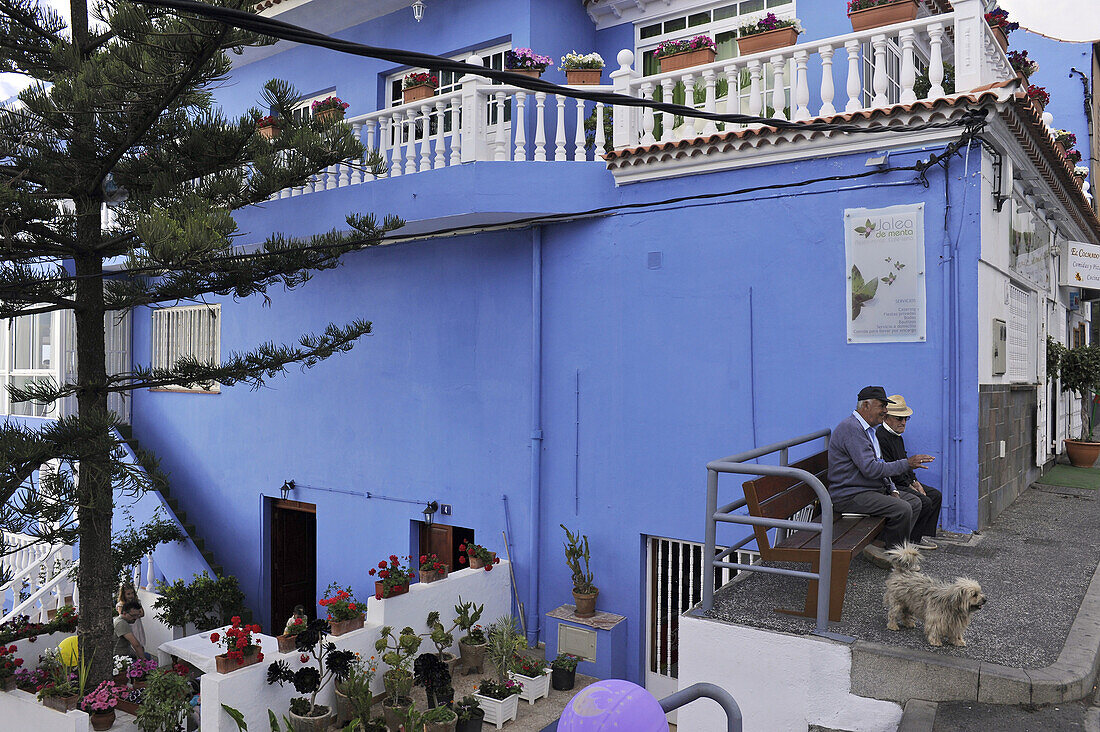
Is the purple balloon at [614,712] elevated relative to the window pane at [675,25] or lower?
lower

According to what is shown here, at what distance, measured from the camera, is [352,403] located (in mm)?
10992

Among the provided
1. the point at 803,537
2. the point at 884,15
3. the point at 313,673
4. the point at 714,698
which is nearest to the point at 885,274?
the point at 884,15

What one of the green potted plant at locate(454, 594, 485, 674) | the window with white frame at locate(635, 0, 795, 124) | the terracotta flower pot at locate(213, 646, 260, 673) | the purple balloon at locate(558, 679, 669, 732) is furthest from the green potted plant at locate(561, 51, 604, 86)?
the purple balloon at locate(558, 679, 669, 732)

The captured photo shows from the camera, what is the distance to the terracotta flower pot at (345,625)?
25.9 feet

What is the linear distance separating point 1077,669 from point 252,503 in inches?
432

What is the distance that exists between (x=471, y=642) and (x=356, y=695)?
1625 millimetres

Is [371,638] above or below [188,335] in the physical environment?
below

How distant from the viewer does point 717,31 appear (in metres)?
9.79

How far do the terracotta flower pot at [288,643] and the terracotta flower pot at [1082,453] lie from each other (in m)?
10.5

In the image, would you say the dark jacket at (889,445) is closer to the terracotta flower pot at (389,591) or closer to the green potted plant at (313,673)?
the terracotta flower pot at (389,591)

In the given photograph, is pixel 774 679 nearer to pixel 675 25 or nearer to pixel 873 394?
pixel 873 394

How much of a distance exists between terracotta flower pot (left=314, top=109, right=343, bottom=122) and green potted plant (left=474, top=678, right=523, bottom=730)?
6.73m

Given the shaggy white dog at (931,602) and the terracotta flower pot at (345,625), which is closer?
the shaggy white dog at (931,602)

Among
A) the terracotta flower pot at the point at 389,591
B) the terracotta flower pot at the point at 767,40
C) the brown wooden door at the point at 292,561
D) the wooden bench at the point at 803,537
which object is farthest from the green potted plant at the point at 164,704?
the terracotta flower pot at the point at 767,40
